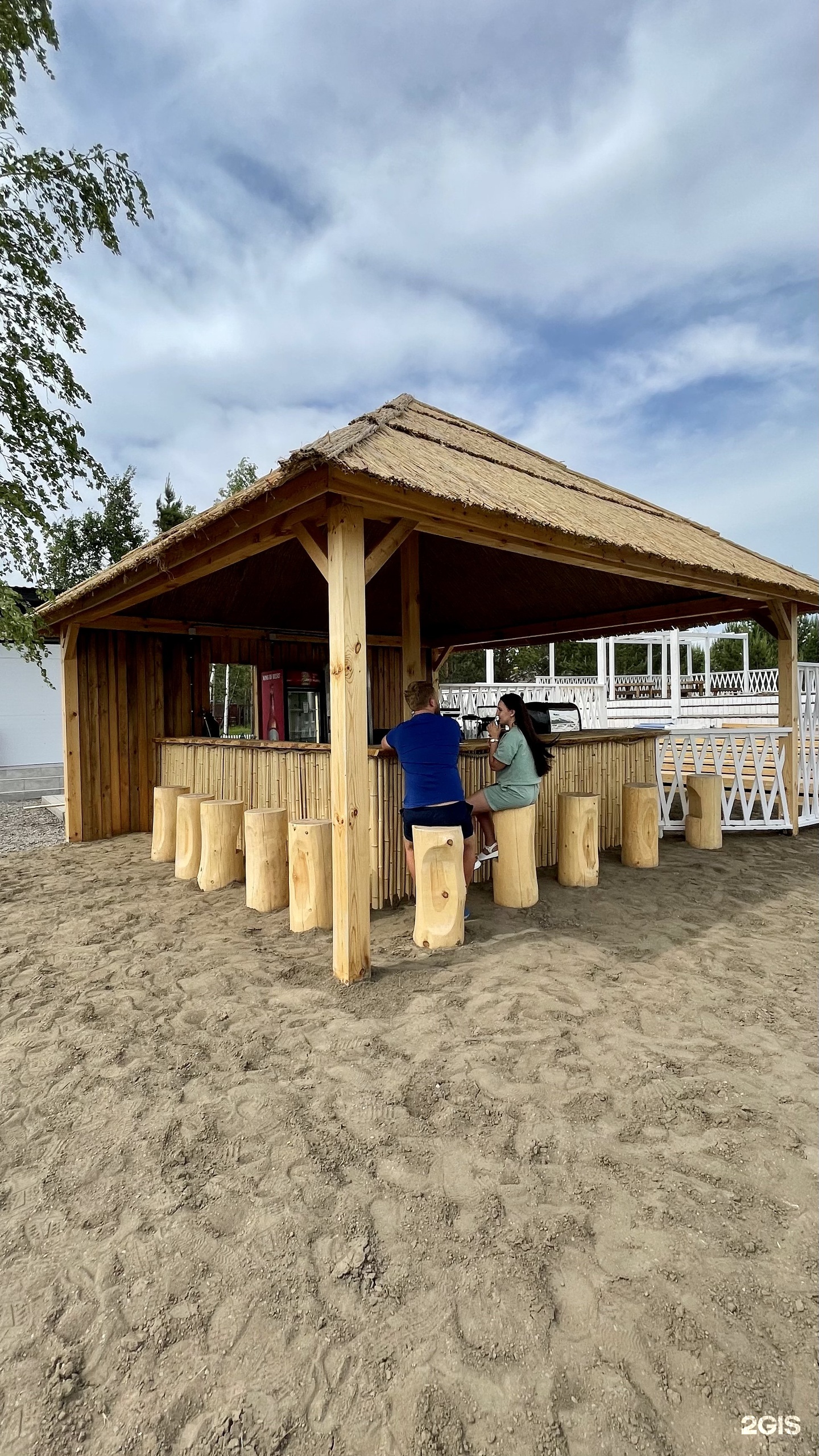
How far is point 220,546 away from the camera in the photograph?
212 inches

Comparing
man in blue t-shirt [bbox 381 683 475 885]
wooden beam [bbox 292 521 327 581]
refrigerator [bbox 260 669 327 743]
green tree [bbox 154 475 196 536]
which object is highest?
green tree [bbox 154 475 196 536]

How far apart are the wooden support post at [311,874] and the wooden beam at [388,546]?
1913 millimetres

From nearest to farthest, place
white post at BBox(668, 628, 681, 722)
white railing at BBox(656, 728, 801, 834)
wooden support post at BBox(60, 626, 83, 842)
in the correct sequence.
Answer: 1. white railing at BBox(656, 728, 801, 834)
2. wooden support post at BBox(60, 626, 83, 842)
3. white post at BBox(668, 628, 681, 722)

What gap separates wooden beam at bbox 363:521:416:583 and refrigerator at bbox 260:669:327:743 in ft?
19.6

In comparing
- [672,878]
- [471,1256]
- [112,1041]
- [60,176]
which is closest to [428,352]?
[60,176]

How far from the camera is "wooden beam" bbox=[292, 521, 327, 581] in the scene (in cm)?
425

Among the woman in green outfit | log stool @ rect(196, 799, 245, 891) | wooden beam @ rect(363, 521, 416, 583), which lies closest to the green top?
the woman in green outfit

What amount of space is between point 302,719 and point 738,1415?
952cm

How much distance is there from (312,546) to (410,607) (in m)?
2.85

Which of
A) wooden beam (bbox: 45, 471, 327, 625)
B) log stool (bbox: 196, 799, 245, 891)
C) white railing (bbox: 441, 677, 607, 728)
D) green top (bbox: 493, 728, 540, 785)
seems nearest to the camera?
wooden beam (bbox: 45, 471, 327, 625)

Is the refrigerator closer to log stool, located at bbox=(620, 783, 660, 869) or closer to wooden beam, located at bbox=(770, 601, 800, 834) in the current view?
log stool, located at bbox=(620, 783, 660, 869)

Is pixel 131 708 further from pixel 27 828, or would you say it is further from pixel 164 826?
pixel 27 828

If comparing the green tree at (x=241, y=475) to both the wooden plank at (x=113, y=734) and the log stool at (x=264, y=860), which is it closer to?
the wooden plank at (x=113, y=734)

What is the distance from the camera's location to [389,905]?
5805 mm
